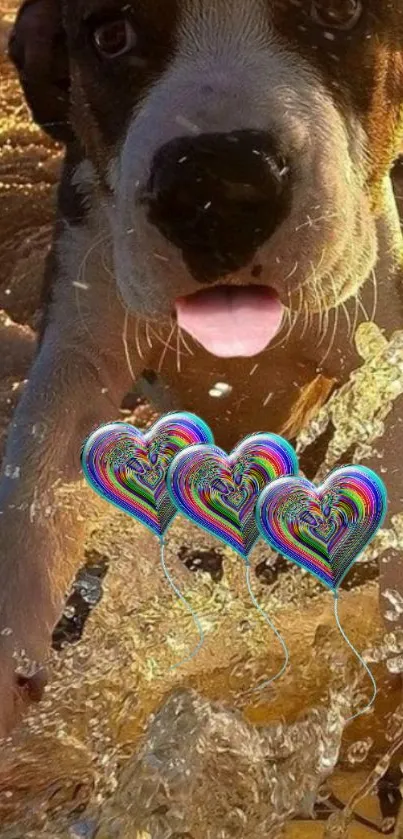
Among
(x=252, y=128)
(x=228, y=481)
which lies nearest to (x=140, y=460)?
(x=228, y=481)

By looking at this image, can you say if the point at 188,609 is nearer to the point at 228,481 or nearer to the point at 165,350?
the point at 228,481

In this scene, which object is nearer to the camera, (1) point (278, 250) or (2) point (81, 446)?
(1) point (278, 250)

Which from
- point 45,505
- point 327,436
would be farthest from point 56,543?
point 327,436

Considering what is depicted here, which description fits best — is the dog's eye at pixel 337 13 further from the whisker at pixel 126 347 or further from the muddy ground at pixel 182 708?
the muddy ground at pixel 182 708

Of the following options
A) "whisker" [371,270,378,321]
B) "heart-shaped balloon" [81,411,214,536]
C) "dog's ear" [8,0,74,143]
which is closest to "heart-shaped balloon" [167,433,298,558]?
→ "heart-shaped balloon" [81,411,214,536]

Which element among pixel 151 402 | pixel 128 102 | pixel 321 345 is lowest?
pixel 151 402

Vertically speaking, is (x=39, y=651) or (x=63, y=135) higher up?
(x=63, y=135)

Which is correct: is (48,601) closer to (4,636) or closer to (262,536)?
(4,636)
